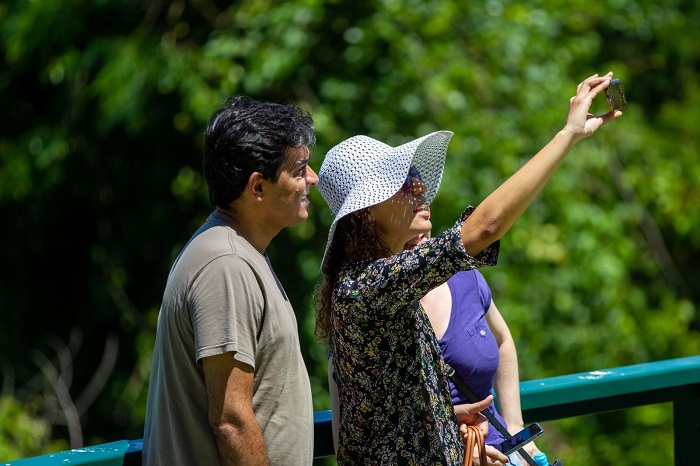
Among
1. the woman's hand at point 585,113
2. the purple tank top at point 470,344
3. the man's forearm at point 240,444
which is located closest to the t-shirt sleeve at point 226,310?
the man's forearm at point 240,444

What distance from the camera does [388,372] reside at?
2.10m

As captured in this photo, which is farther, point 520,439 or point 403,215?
point 520,439

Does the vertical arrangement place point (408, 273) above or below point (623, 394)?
above

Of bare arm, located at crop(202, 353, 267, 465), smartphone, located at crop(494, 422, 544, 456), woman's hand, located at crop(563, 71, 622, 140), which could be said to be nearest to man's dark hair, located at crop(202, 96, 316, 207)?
bare arm, located at crop(202, 353, 267, 465)

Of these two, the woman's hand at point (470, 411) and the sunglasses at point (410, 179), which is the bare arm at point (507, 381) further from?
the sunglasses at point (410, 179)

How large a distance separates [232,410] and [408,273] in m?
0.40

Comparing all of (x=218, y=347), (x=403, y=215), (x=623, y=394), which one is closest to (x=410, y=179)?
(x=403, y=215)

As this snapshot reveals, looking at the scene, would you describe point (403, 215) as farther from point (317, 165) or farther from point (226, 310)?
point (317, 165)

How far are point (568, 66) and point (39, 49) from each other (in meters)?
2.67

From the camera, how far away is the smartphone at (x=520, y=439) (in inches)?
90.1

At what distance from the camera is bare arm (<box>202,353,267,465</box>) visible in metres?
1.89

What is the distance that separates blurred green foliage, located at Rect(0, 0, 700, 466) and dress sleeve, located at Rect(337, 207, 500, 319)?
264 centimetres

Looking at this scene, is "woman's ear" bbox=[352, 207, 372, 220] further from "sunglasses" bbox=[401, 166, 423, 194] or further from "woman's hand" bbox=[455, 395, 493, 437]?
"woman's hand" bbox=[455, 395, 493, 437]

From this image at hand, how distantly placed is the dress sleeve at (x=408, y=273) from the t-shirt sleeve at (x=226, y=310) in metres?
0.21
